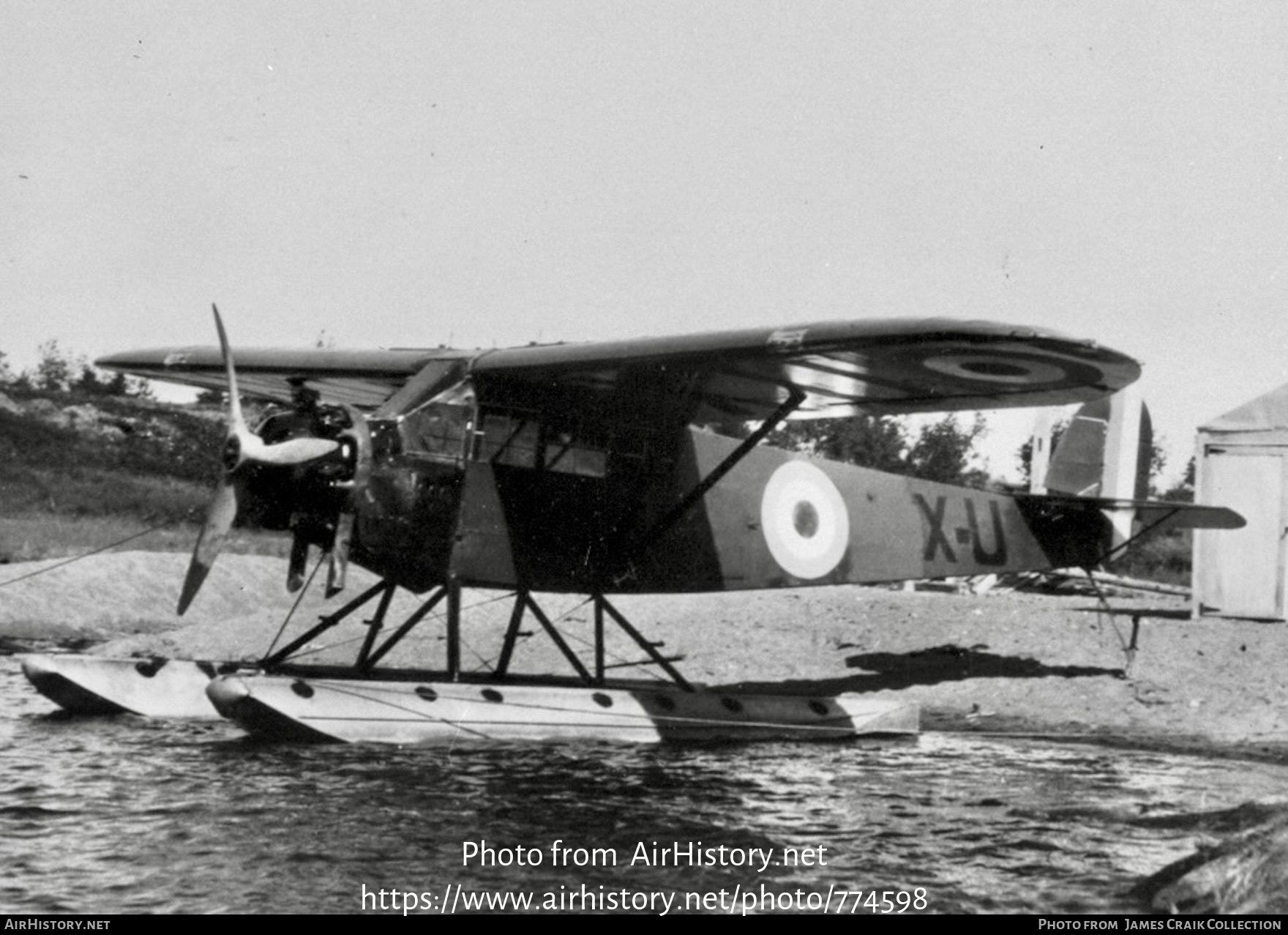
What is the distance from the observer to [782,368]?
10508mm

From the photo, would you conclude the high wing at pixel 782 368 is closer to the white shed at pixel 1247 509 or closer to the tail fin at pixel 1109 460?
the tail fin at pixel 1109 460

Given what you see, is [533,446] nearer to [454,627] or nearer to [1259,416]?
[454,627]

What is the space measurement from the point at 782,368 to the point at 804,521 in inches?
104

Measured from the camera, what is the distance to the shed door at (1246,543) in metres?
16.8

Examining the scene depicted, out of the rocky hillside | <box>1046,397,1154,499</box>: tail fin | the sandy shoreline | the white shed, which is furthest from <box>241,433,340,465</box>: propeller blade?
the rocky hillside

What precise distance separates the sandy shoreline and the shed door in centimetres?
61

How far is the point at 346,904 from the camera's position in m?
5.61

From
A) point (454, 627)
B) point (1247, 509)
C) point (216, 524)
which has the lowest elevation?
point (454, 627)

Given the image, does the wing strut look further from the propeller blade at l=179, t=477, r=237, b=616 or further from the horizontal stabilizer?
the horizontal stabilizer

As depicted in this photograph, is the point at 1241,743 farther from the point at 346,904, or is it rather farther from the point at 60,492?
the point at 60,492

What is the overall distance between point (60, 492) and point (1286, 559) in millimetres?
29118

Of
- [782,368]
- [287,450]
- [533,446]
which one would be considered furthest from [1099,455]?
[287,450]
